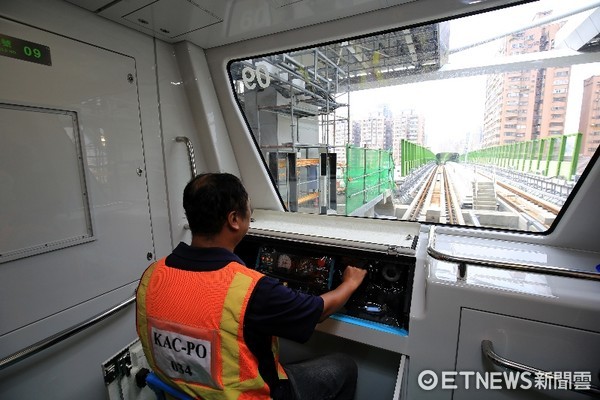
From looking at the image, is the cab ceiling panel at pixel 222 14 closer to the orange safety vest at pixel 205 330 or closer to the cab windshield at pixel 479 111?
the cab windshield at pixel 479 111

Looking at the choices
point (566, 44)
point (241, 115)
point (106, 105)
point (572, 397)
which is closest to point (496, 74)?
point (566, 44)

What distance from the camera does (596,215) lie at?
1.39m

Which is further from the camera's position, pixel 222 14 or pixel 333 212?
pixel 333 212

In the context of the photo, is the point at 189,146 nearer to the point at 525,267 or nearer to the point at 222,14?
the point at 222,14

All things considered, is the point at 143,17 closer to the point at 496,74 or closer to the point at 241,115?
the point at 241,115

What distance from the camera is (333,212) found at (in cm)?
230

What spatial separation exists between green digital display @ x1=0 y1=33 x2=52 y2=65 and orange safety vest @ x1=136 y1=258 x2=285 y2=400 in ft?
3.86

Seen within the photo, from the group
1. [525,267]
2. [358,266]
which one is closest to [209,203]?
[358,266]

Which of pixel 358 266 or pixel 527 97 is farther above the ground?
pixel 527 97

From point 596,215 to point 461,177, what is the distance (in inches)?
28.6

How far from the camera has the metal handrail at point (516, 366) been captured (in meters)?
0.96

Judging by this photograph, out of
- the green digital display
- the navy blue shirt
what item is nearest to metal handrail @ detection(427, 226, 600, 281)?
the navy blue shirt
